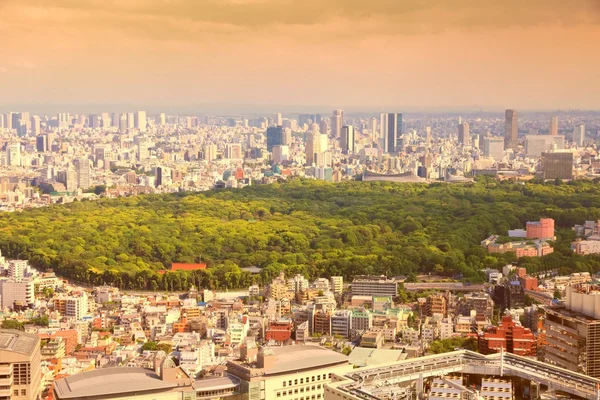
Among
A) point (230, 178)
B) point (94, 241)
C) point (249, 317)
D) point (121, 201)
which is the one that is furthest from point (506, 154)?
point (249, 317)

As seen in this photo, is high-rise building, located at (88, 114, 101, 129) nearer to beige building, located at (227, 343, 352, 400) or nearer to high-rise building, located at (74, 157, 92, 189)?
high-rise building, located at (74, 157, 92, 189)

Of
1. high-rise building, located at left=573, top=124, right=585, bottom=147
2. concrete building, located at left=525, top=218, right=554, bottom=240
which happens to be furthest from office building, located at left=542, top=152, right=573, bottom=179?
concrete building, located at left=525, top=218, right=554, bottom=240

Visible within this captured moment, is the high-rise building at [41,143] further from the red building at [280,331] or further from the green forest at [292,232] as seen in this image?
the red building at [280,331]

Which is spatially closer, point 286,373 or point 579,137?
point 286,373

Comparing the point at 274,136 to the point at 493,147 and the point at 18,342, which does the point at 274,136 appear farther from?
the point at 18,342

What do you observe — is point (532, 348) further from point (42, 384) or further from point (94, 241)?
point (94, 241)

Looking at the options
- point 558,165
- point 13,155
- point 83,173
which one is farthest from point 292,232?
point 13,155

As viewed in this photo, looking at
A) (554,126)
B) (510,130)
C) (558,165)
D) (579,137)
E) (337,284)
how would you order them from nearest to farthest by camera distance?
(337,284) < (558,165) < (554,126) < (579,137) < (510,130)
